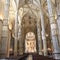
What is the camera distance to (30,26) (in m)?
32.2

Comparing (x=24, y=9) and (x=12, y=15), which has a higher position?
(x=24, y=9)

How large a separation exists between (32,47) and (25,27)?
7.37m

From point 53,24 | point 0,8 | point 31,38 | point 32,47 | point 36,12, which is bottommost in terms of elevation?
point 32,47

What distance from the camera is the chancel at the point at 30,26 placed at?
1342cm

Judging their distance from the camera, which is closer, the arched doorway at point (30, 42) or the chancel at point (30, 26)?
the chancel at point (30, 26)

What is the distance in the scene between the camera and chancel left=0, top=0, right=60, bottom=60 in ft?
44.0

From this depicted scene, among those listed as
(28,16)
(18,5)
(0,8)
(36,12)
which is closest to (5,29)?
(0,8)

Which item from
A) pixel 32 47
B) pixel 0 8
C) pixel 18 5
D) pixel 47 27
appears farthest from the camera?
pixel 32 47

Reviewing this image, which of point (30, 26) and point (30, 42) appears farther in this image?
point (30, 42)

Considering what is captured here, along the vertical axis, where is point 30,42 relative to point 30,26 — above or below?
below

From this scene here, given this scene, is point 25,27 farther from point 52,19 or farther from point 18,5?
point 52,19

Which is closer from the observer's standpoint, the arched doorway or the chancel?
the chancel

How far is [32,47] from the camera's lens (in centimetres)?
3522

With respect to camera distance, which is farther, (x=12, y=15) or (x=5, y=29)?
(x=12, y=15)
